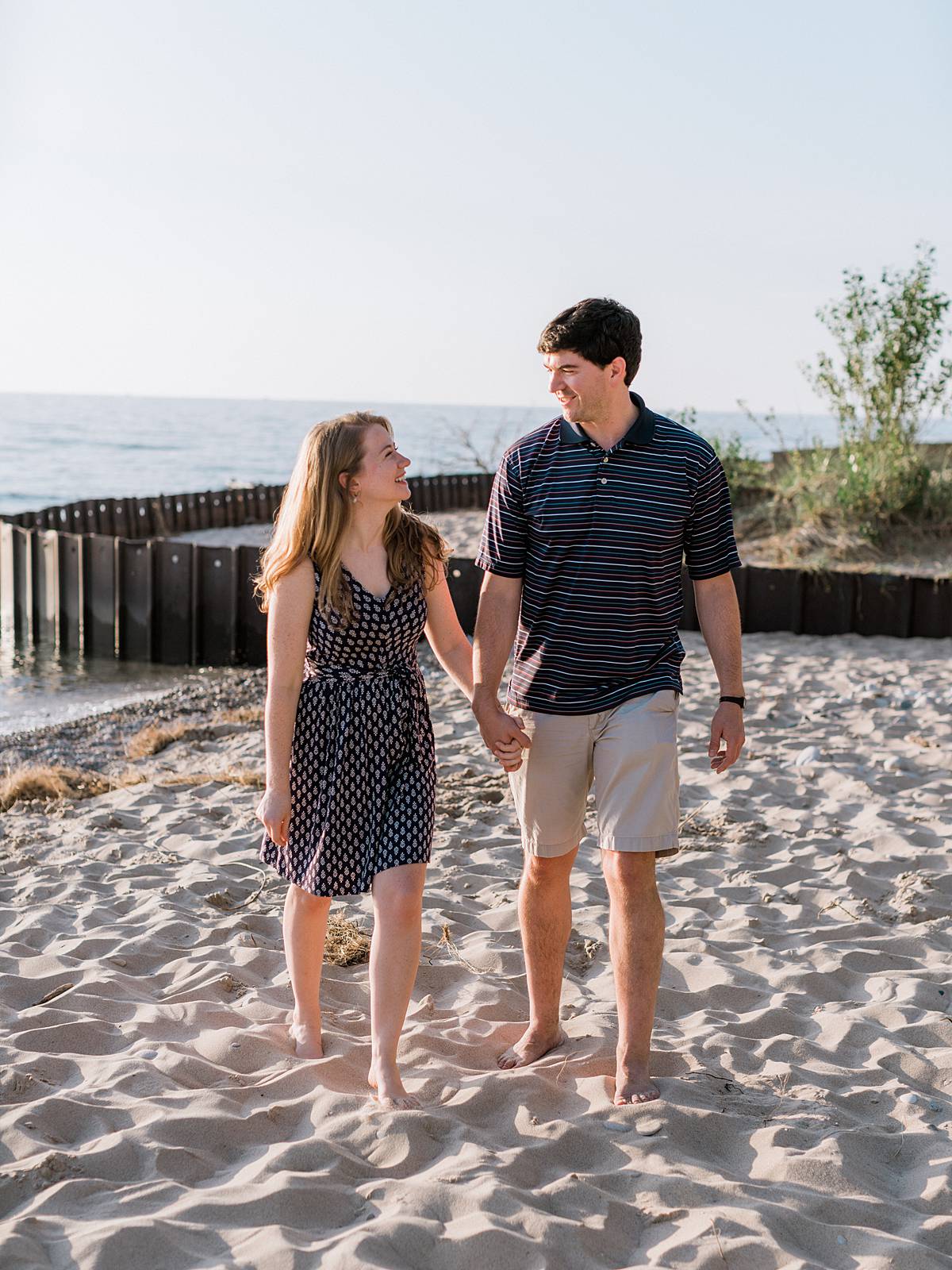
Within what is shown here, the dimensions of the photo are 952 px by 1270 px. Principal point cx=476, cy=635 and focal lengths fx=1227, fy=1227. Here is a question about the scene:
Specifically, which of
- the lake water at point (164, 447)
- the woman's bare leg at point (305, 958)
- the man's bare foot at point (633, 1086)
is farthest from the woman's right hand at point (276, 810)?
the lake water at point (164, 447)

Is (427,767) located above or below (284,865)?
above

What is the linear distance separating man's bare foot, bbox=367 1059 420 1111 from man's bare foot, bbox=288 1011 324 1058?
0.98ft

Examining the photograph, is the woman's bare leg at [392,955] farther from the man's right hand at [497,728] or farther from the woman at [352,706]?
the man's right hand at [497,728]

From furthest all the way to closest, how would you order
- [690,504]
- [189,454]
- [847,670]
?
[189,454] < [847,670] < [690,504]

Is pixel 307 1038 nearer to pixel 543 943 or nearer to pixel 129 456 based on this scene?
pixel 543 943

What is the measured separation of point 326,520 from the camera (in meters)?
3.39

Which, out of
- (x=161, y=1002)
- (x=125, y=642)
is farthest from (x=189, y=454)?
(x=161, y=1002)

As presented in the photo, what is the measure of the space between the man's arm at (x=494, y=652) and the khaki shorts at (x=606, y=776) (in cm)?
10

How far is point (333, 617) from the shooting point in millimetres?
3436

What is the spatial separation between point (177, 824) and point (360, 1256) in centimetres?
373

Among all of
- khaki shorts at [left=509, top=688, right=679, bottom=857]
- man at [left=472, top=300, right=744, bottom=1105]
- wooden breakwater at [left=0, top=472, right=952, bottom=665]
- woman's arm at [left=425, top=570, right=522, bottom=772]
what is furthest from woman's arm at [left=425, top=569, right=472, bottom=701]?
wooden breakwater at [left=0, top=472, right=952, bottom=665]

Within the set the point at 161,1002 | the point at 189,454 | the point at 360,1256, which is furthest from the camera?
the point at 189,454

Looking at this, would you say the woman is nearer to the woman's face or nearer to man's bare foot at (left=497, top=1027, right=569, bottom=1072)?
the woman's face

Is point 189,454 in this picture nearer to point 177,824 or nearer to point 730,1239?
point 177,824
